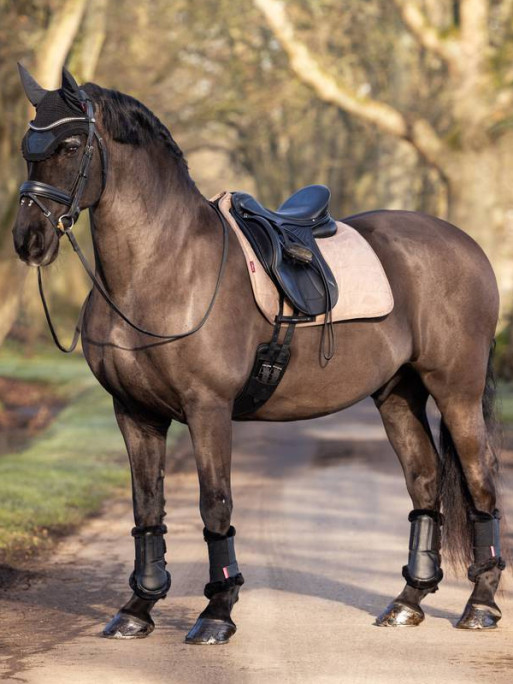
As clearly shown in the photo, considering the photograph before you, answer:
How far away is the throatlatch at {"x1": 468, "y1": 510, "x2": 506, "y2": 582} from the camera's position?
6109 millimetres

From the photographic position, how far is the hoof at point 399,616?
5.98 m

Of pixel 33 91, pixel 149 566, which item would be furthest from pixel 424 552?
pixel 33 91

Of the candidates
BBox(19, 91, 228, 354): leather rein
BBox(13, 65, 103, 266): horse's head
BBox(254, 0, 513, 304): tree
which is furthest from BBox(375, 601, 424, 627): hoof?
BBox(254, 0, 513, 304): tree

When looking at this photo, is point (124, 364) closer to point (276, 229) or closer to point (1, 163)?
point (276, 229)

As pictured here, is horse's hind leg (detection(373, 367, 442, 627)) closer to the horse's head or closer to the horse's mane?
the horse's mane

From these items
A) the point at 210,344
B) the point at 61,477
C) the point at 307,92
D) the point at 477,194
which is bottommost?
the point at 61,477

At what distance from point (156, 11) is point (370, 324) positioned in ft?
76.7

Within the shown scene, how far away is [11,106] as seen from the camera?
2431cm

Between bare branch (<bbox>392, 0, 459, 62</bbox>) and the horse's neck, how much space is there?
541 inches

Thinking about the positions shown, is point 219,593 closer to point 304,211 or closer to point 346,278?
point 346,278

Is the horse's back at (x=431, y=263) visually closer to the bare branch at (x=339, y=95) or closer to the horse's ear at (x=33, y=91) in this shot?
the horse's ear at (x=33, y=91)

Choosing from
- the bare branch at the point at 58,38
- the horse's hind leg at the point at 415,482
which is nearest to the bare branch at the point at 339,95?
the bare branch at the point at 58,38

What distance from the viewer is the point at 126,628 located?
569 centimetres

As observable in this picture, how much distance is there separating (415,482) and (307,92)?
24.0 m
